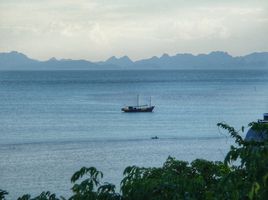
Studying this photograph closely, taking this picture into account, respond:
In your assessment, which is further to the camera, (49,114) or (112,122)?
(49,114)

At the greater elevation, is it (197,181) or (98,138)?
(197,181)

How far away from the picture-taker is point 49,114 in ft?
468

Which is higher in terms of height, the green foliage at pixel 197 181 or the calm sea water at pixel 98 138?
the green foliage at pixel 197 181

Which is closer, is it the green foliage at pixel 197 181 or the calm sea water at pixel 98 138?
the green foliage at pixel 197 181

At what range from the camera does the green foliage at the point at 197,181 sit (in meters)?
9.30

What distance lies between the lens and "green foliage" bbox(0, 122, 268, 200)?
9.30 meters

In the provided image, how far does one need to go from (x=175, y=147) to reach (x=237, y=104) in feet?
295

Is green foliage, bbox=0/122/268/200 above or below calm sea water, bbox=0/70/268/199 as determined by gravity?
above

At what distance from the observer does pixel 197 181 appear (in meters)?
12.3

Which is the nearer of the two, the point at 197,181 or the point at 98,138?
the point at 197,181

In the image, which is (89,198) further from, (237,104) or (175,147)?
(237,104)

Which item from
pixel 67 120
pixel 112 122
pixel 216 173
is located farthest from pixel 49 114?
pixel 216 173

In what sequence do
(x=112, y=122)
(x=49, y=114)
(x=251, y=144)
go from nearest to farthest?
(x=251, y=144), (x=112, y=122), (x=49, y=114)

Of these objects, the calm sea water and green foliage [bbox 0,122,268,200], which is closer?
green foliage [bbox 0,122,268,200]
